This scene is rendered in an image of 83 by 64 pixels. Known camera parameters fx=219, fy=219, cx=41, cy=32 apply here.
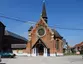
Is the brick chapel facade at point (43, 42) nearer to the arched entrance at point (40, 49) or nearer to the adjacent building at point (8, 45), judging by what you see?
the arched entrance at point (40, 49)

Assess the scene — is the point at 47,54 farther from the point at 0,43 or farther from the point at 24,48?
the point at 0,43

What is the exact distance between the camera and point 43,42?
7081 cm

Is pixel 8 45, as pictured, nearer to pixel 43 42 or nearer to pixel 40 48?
pixel 40 48

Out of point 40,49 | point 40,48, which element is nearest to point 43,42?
point 40,48

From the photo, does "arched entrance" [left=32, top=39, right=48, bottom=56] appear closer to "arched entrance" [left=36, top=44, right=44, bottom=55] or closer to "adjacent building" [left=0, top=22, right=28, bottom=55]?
"arched entrance" [left=36, top=44, right=44, bottom=55]

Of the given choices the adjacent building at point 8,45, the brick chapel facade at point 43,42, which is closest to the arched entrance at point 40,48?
the brick chapel facade at point 43,42

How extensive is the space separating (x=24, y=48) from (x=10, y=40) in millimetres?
8053

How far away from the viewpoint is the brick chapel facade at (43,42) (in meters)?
70.8

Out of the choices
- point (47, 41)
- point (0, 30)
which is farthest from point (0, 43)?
point (47, 41)

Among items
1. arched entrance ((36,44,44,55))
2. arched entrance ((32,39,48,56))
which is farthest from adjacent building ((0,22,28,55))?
arched entrance ((36,44,44,55))

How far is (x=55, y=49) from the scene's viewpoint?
71.2 metres

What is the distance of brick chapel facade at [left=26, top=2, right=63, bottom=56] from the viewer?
70812 millimetres

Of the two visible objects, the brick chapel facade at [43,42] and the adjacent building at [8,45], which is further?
the adjacent building at [8,45]

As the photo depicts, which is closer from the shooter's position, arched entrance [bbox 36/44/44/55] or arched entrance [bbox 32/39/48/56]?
arched entrance [bbox 32/39/48/56]
